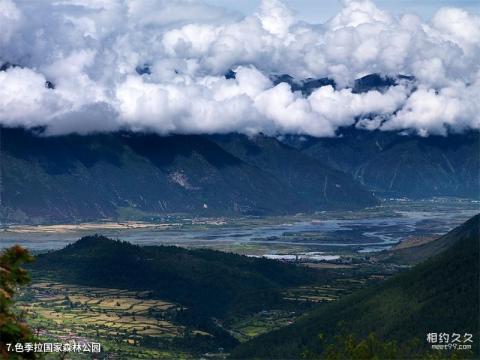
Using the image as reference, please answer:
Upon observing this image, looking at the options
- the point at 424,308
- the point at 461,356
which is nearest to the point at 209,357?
the point at 424,308

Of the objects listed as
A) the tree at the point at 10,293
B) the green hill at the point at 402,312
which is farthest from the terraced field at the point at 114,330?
the tree at the point at 10,293

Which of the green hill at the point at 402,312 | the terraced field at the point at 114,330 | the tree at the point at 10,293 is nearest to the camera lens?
the tree at the point at 10,293

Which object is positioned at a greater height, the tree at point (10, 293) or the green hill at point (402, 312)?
the tree at point (10, 293)

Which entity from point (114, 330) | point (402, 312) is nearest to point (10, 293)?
point (402, 312)

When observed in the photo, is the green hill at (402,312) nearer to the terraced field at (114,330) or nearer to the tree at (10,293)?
the terraced field at (114,330)

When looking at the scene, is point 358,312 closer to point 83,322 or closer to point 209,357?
point 209,357
